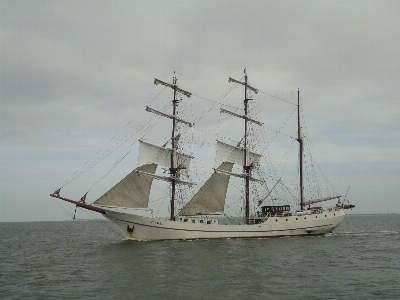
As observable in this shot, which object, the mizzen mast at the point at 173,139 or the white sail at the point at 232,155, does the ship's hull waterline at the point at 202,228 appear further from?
the white sail at the point at 232,155

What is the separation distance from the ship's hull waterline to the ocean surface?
3.65 m

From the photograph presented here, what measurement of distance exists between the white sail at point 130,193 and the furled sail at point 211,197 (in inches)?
215

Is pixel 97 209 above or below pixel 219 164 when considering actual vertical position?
below

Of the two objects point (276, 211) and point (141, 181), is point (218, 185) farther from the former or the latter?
point (141, 181)

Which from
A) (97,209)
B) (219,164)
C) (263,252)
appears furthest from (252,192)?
(97,209)

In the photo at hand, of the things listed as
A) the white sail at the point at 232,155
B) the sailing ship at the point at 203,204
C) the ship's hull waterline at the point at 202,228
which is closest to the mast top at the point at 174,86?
the sailing ship at the point at 203,204

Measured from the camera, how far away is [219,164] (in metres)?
45.6

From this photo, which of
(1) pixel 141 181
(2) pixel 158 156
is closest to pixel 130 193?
(1) pixel 141 181

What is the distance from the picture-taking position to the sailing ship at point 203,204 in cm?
3766

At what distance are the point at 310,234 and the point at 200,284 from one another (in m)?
29.0

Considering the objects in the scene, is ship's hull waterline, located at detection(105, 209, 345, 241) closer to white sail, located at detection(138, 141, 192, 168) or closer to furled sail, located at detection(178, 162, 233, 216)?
furled sail, located at detection(178, 162, 233, 216)

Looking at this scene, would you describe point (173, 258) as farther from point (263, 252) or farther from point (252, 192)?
point (252, 192)

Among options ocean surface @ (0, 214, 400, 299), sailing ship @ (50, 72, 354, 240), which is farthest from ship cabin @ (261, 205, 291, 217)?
ocean surface @ (0, 214, 400, 299)

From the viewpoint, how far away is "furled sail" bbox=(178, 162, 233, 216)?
1649 inches
